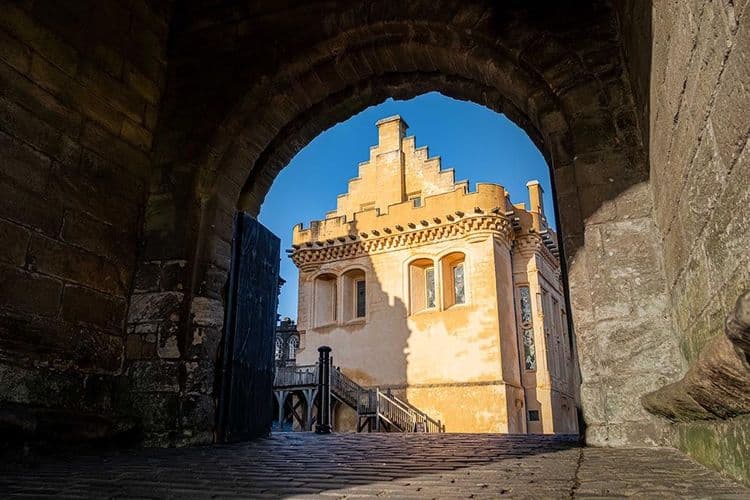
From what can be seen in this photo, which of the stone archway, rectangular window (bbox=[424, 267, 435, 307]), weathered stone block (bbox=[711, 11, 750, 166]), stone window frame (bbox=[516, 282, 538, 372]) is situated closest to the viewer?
weathered stone block (bbox=[711, 11, 750, 166])

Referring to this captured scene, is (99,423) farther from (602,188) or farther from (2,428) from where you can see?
(602,188)

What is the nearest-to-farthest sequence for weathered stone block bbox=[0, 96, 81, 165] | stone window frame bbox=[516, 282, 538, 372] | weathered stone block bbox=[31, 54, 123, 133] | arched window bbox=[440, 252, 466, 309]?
weathered stone block bbox=[0, 96, 81, 165] < weathered stone block bbox=[31, 54, 123, 133] < arched window bbox=[440, 252, 466, 309] < stone window frame bbox=[516, 282, 538, 372]

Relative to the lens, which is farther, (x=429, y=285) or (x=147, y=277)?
(x=429, y=285)

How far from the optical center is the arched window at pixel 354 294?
1816 centimetres

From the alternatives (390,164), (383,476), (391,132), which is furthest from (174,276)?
(391,132)

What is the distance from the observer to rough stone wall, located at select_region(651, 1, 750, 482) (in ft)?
4.37

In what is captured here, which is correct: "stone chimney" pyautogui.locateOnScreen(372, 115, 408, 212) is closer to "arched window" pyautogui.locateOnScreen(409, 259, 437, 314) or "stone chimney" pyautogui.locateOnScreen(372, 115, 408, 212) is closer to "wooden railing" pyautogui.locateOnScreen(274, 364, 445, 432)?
"arched window" pyautogui.locateOnScreen(409, 259, 437, 314)

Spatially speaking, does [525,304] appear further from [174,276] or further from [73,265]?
[73,265]

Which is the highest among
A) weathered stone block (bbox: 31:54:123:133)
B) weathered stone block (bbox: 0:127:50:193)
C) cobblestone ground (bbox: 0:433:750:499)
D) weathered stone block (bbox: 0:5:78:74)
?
weathered stone block (bbox: 0:5:78:74)

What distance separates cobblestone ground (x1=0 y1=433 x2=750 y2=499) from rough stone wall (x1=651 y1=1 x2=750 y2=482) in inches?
7.4

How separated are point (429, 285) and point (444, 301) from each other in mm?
1030

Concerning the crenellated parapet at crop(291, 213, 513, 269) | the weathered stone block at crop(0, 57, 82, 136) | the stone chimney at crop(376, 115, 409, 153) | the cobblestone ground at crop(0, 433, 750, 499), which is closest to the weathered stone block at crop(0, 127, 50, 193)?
the weathered stone block at crop(0, 57, 82, 136)

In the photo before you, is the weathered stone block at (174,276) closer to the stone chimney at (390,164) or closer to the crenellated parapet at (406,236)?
the crenellated parapet at (406,236)

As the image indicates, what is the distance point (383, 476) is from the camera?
1941 millimetres
